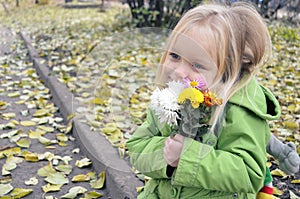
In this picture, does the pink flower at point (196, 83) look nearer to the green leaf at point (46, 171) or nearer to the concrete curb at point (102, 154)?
the concrete curb at point (102, 154)

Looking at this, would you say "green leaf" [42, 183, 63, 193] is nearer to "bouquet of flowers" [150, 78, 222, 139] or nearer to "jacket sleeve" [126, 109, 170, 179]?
"jacket sleeve" [126, 109, 170, 179]

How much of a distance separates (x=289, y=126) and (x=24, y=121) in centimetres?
217

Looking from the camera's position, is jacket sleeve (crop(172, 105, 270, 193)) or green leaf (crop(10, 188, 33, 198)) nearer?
jacket sleeve (crop(172, 105, 270, 193))

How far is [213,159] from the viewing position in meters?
1.52

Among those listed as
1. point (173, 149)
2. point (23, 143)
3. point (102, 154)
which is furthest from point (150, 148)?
point (23, 143)

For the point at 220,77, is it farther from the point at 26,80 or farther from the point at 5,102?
the point at 26,80

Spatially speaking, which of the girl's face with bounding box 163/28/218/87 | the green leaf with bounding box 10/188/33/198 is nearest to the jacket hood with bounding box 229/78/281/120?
the girl's face with bounding box 163/28/218/87

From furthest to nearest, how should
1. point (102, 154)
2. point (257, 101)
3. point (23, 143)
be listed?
point (23, 143) → point (102, 154) → point (257, 101)

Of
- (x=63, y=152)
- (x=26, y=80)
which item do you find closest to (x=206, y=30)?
(x=63, y=152)

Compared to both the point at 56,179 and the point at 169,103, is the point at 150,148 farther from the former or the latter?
the point at 56,179

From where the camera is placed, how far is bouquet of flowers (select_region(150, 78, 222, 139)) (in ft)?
4.59

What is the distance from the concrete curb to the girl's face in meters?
0.65

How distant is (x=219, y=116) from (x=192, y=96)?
0.61 ft

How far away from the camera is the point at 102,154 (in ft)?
9.36
